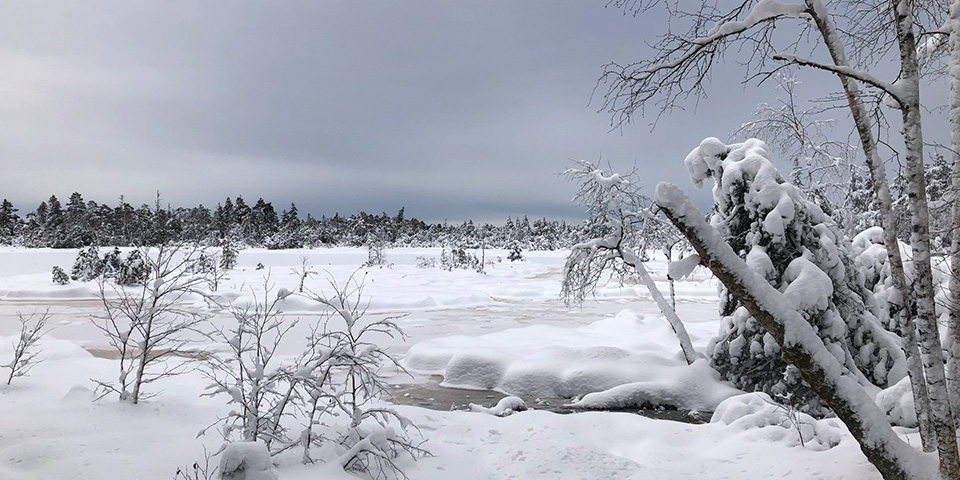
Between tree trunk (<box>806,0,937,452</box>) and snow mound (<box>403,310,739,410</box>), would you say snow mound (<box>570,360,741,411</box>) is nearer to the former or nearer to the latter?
snow mound (<box>403,310,739,410</box>)

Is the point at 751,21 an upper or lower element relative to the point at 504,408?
upper

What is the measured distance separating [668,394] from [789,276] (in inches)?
117

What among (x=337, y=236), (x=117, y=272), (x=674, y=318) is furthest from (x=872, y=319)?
(x=337, y=236)

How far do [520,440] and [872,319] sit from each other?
21.9 feet

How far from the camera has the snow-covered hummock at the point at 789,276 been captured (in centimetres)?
803

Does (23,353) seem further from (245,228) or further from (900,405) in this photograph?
(245,228)

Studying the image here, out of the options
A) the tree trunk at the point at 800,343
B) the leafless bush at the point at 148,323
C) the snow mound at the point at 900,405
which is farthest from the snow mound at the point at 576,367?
the tree trunk at the point at 800,343

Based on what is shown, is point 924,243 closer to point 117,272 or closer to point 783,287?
point 783,287

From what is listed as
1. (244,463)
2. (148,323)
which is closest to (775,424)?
(244,463)

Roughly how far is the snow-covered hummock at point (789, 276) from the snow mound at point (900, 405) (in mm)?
2717

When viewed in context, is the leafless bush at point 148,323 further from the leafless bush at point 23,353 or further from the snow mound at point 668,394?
the snow mound at point 668,394

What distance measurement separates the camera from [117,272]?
2708 cm

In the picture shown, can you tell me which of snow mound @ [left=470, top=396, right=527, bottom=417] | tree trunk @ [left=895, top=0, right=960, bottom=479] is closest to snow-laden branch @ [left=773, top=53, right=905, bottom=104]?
tree trunk @ [left=895, top=0, right=960, bottom=479]

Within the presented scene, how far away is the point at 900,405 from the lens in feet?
16.1
